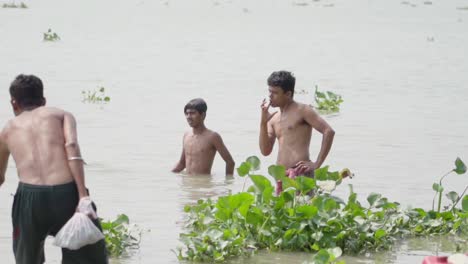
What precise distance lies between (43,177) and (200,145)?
4900 millimetres

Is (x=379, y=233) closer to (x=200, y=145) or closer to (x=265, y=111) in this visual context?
(x=265, y=111)

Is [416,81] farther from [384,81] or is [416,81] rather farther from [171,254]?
[171,254]

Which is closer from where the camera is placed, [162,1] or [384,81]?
[384,81]

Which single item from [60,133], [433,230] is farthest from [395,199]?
[60,133]

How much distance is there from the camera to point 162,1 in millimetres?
42438

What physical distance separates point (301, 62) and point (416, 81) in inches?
132

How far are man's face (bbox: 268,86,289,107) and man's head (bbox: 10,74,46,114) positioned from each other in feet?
8.54

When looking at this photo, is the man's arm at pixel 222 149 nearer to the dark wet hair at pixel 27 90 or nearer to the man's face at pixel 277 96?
the man's face at pixel 277 96

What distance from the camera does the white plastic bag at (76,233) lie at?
4945 mm

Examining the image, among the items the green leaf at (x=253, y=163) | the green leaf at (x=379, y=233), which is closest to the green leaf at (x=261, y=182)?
the green leaf at (x=253, y=163)

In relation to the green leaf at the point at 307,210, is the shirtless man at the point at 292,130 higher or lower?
higher

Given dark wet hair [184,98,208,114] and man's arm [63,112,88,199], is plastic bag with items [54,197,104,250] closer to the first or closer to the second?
man's arm [63,112,88,199]

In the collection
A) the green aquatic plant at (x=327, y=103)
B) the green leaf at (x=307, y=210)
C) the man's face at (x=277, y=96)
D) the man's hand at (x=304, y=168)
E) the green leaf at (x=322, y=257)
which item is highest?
the man's face at (x=277, y=96)

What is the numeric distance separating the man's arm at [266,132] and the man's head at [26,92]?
241 cm
